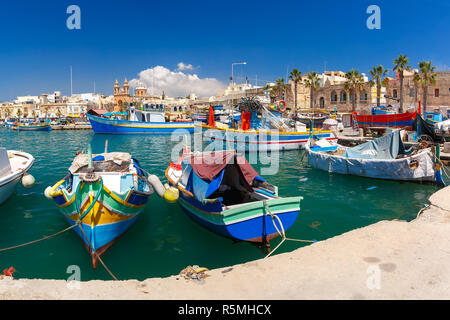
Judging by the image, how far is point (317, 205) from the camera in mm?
12508

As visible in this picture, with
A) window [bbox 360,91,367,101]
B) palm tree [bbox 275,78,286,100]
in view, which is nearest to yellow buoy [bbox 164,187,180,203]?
window [bbox 360,91,367,101]

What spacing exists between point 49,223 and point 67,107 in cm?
13067

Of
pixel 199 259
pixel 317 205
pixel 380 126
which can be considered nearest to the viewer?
pixel 199 259

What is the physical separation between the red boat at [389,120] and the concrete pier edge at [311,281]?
81.9 feet

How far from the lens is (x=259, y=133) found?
1080 inches

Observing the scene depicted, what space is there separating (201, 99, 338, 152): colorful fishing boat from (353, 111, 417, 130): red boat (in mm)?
4917

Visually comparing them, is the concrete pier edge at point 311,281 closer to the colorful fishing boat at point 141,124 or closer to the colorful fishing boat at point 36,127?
the colorful fishing boat at point 141,124

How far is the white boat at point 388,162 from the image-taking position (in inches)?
574

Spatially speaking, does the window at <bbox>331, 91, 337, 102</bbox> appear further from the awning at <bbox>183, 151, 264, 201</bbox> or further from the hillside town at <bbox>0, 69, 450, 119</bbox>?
the awning at <bbox>183, 151, 264, 201</bbox>

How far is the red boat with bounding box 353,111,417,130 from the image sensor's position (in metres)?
27.4

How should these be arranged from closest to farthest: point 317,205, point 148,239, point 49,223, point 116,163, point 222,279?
point 222,279
point 148,239
point 49,223
point 116,163
point 317,205

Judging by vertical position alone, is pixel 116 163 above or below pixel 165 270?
above
